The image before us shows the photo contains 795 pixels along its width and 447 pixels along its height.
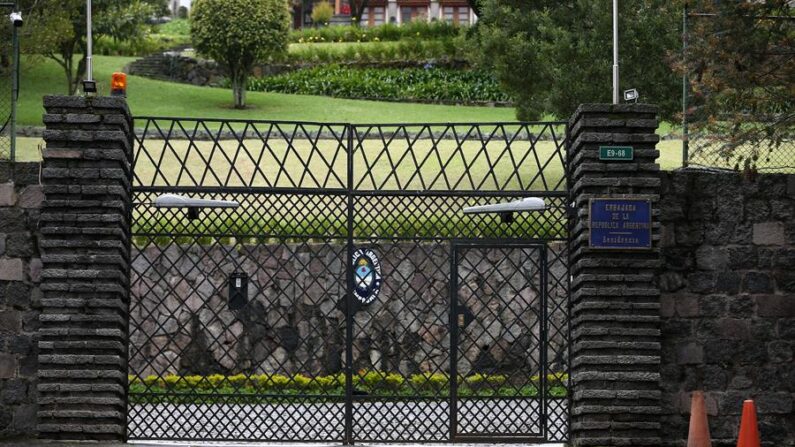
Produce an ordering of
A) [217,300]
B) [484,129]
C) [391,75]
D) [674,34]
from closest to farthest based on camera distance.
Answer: [217,300] → [674,34] → [484,129] → [391,75]

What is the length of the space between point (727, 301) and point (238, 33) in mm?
23724

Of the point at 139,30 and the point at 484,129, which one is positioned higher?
the point at 139,30

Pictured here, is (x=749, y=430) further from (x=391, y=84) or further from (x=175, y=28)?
(x=175, y=28)

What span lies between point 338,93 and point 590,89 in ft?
49.5

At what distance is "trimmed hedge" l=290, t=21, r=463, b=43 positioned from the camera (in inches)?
1807

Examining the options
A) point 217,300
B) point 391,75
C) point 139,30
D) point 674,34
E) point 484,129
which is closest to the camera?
point 217,300

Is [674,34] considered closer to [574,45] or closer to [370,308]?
[574,45]

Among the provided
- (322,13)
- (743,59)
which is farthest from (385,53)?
(743,59)

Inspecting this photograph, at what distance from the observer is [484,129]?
31.1m

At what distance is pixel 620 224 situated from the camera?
12.5 m

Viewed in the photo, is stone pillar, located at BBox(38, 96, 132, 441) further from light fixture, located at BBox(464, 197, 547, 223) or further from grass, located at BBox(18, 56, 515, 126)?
grass, located at BBox(18, 56, 515, 126)

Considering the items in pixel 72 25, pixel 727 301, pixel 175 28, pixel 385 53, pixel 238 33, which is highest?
pixel 175 28

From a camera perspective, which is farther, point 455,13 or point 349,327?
point 455,13

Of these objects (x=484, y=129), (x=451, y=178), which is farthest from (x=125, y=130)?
(x=484, y=129)
